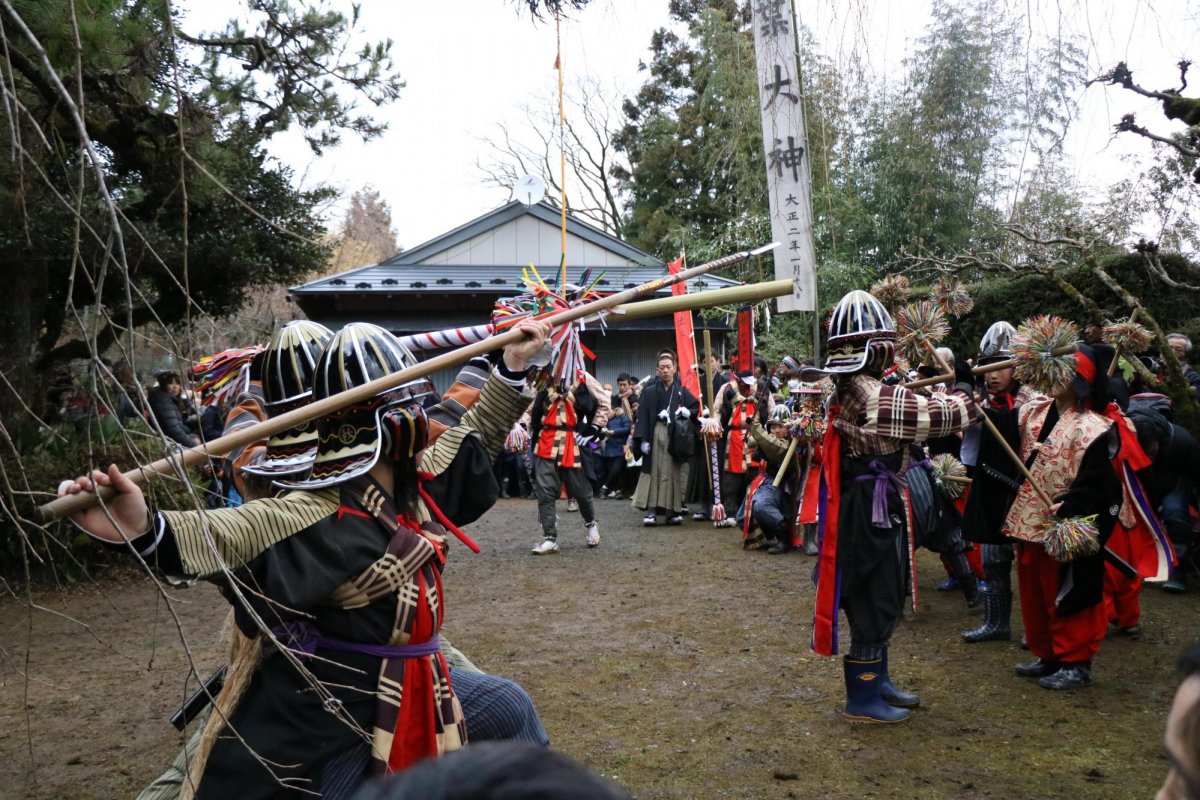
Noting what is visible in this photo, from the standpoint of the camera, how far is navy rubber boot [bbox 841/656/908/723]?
15.6 ft

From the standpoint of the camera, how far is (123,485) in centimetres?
208

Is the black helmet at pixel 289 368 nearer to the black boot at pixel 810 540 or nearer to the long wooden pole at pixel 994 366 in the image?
the long wooden pole at pixel 994 366

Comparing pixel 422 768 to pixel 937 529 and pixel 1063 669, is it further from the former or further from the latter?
pixel 937 529

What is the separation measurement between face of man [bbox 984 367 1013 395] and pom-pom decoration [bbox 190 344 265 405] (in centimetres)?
447

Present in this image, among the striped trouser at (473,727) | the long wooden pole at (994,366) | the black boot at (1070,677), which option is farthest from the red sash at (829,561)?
the striped trouser at (473,727)

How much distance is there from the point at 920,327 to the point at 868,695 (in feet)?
6.35

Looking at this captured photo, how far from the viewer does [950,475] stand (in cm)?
617

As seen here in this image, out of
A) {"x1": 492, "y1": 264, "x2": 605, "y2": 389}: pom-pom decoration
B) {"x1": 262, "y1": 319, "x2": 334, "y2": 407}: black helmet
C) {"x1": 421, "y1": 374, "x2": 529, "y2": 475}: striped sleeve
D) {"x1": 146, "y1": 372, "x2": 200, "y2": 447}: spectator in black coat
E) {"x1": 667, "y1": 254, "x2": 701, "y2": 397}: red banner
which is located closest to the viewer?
{"x1": 262, "y1": 319, "x2": 334, "y2": 407}: black helmet

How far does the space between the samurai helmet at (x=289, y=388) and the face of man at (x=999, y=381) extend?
4561mm

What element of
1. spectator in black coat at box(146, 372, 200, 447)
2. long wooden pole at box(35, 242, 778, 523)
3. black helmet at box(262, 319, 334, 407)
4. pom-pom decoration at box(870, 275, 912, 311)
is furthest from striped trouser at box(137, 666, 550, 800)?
spectator in black coat at box(146, 372, 200, 447)

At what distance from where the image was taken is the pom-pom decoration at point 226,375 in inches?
190

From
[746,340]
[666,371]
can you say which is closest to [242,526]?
[666,371]

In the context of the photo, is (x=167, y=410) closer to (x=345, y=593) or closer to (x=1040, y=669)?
(x=345, y=593)

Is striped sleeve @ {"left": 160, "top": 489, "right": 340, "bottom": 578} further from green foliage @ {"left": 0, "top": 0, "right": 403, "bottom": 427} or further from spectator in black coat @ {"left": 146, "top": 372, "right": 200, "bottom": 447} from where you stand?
spectator in black coat @ {"left": 146, "top": 372, "right": 200, "bottom": 447}
